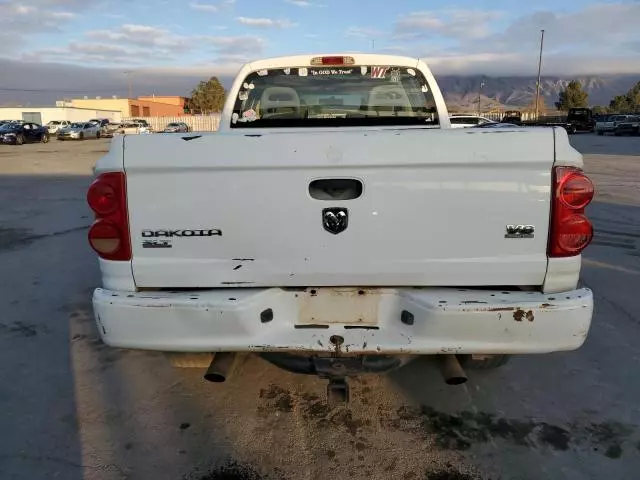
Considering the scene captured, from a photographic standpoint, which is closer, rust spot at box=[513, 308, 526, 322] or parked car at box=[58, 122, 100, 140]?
rust spot at box=[513, 308, 526, 322]

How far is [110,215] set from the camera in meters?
2.52

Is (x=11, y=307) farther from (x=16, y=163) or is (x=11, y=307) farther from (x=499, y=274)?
(x=16, y=163)

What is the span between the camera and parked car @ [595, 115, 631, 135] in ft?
139

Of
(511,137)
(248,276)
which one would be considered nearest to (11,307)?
(248,276)

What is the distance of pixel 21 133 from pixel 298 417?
38458 mm

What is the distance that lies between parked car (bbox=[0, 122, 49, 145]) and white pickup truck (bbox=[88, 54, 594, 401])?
37.8 meters

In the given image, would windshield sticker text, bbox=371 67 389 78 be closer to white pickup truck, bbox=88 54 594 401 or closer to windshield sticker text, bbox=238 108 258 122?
windshield sticker text, bbox=238 108 258 122

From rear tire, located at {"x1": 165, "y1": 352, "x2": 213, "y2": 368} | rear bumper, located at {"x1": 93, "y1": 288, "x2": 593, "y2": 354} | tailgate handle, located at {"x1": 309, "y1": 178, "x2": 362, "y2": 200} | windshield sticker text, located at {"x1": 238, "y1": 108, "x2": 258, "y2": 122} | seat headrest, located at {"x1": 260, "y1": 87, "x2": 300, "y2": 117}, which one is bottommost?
rear tire, located at {"x1": 165, "y1": 352, "x2": 213, "y2": 368}

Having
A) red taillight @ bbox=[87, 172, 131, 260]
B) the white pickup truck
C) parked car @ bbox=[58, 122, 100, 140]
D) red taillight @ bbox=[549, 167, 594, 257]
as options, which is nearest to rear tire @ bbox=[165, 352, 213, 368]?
the white pickup truck

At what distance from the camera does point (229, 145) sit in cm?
244

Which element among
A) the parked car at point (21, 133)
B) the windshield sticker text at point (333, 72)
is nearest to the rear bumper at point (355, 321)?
the windshield sticker text at point (333, 72)

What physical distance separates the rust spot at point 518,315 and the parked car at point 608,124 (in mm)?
46270

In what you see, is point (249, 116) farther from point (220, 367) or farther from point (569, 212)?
point (569, 212)

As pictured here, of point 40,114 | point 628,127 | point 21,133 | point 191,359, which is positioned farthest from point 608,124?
point 40,114
